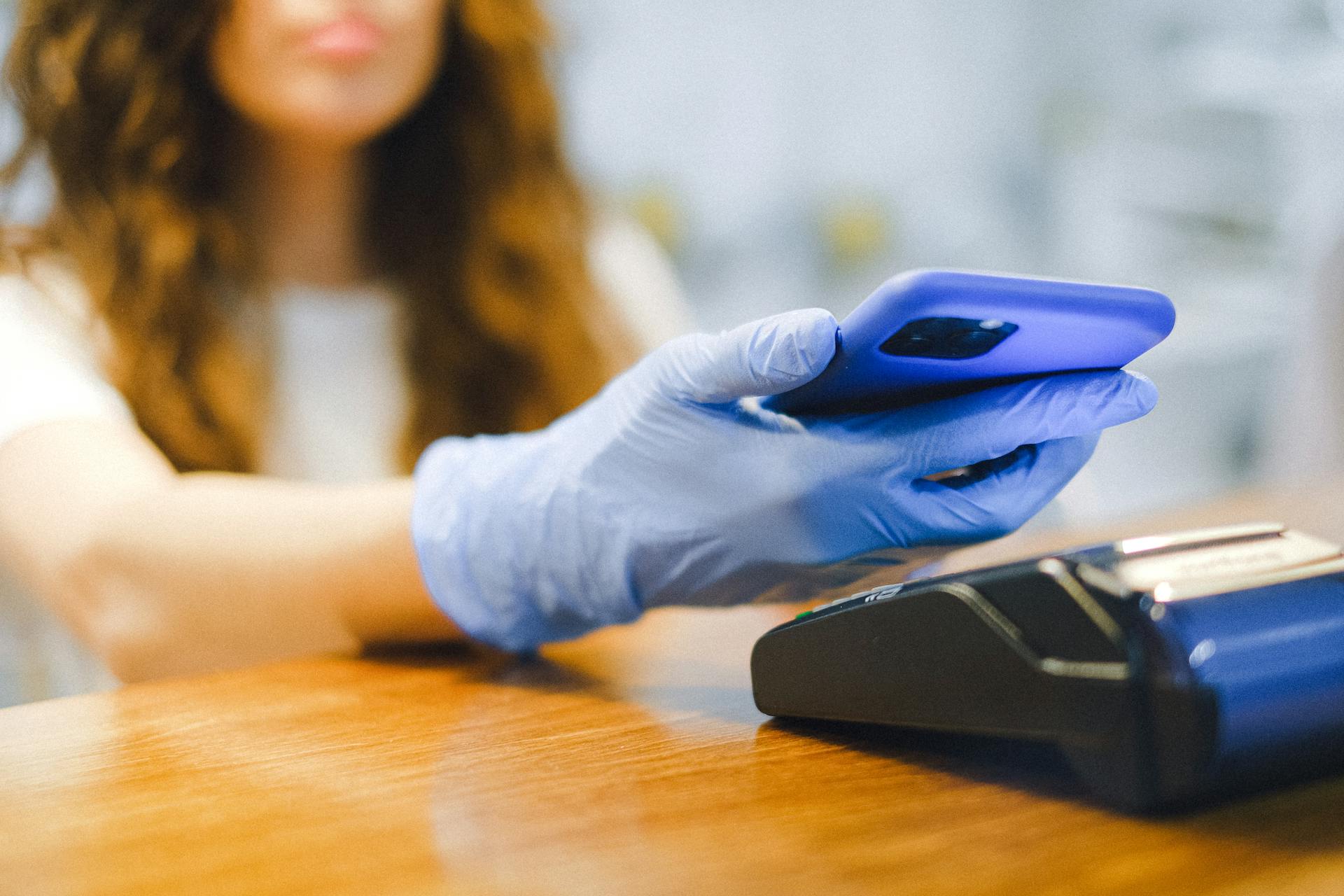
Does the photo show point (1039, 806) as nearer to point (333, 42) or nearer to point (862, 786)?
point (862, 786)

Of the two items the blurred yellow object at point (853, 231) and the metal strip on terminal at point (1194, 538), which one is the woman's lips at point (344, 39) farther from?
the blurred yellow object at point (853, 231)

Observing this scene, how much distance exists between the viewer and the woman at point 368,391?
0.46m

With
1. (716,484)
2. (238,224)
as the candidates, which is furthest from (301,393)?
(716,484)

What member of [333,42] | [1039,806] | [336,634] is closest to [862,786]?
[1039,806]

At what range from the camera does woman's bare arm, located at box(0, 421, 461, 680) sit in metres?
0.58

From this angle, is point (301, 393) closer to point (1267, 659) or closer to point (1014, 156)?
point (1267, 659)

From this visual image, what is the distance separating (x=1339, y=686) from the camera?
1.07 feet

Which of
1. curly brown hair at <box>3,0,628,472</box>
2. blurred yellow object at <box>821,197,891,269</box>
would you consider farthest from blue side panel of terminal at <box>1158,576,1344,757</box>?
blurred yellow object at <box>821,197,891,269</box>

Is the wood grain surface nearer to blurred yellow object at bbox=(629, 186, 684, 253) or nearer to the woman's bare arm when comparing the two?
the woman's bare arm

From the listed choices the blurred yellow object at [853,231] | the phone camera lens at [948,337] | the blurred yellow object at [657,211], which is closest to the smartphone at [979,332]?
the phone camera lens at [948,337]

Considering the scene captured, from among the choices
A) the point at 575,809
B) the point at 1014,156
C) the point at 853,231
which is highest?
the point at 1014,156

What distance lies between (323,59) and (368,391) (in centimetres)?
32

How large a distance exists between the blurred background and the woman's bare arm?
1824 mm

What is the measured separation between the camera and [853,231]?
2742 mm
